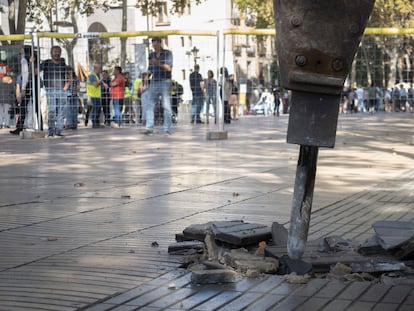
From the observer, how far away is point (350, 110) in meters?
47.7

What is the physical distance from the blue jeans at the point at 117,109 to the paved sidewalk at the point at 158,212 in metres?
9.03

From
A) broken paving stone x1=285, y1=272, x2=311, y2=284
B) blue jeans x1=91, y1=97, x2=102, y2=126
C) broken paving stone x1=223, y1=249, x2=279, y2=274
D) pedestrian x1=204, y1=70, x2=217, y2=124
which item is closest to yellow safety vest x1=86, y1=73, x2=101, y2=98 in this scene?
blue jeans x1=91, y1=97, x2=102, y2=126

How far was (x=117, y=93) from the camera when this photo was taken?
25281 millimetres

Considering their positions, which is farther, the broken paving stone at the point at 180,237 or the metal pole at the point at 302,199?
the broken paving stone at the point at 180,237

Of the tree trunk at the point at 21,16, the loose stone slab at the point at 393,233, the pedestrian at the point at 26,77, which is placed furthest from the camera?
the tree trunk at the point at 21,16

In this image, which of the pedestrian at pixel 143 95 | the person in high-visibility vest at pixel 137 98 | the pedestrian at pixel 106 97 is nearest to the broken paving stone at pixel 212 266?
the pedestrian at pixel 143 95

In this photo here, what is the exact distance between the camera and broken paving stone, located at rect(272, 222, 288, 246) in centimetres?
565

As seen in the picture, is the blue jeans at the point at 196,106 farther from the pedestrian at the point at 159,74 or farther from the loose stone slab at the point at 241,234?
the loose stone slab at the point at 241,234

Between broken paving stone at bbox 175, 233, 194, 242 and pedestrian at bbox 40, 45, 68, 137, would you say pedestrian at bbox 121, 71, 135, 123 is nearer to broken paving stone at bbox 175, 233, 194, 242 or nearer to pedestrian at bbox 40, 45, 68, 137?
pedestrian at bbox 40, 45, 68, 137

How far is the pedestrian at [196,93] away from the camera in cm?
2583

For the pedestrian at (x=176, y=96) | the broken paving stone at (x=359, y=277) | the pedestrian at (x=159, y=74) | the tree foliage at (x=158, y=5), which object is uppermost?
the tree foliage at (x=158, y=5)

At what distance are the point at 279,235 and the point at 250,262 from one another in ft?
2.17

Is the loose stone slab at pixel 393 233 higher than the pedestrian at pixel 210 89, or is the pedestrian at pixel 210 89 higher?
the pedestrian at pixel 210 89

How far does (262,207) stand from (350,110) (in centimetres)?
4059
